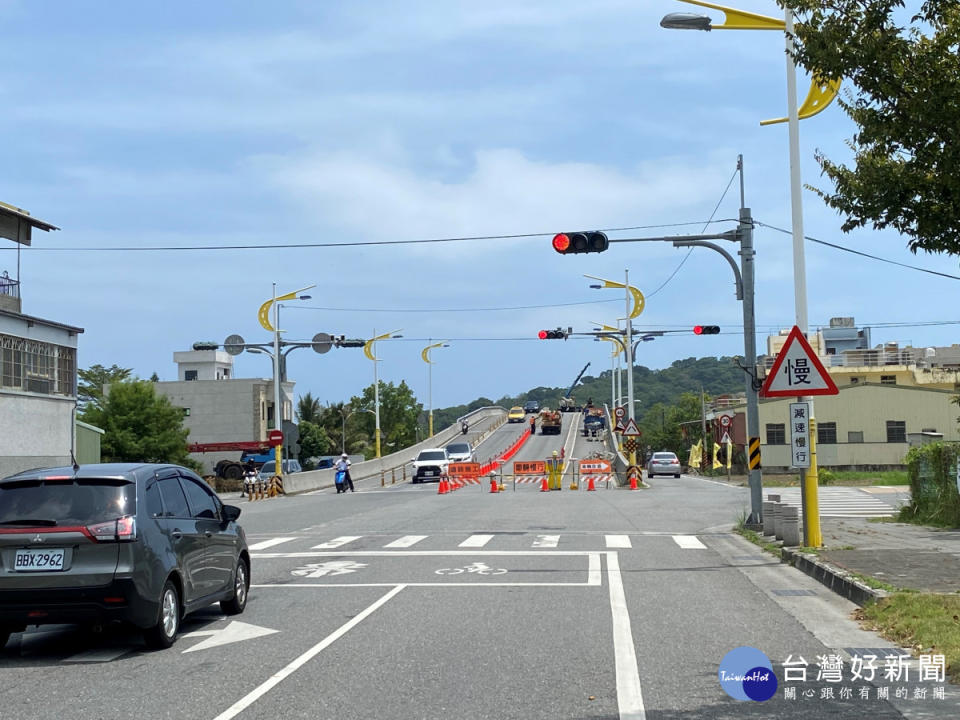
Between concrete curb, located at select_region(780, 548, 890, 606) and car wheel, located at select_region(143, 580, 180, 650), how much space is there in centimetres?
688

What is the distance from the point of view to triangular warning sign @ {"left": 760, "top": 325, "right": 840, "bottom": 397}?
15734 millimetres

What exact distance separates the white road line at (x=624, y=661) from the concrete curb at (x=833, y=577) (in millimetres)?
2462

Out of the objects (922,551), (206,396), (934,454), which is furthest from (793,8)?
(206,396)

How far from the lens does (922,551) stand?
619 inches

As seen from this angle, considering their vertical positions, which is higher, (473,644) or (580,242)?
(580,242)

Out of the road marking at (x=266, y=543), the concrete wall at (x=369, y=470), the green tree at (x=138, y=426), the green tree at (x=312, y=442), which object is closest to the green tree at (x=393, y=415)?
the concrete wall at (x=369, y=470)

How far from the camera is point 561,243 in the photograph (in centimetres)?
2200

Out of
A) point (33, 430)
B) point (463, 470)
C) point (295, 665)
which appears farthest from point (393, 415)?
point (295, 665)

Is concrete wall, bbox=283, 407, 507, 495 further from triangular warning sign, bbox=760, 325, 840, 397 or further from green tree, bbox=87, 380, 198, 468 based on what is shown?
triangular warning sign, bbox=760, 325, 840, 397

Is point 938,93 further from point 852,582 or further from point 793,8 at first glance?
point 852,582

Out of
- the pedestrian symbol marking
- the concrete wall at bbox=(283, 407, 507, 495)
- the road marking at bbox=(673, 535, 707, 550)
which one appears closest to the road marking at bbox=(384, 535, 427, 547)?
the pedestrian symbol marking

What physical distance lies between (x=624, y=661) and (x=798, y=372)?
320 inches

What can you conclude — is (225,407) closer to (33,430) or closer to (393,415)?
(393,415)

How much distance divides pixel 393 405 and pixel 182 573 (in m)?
116
